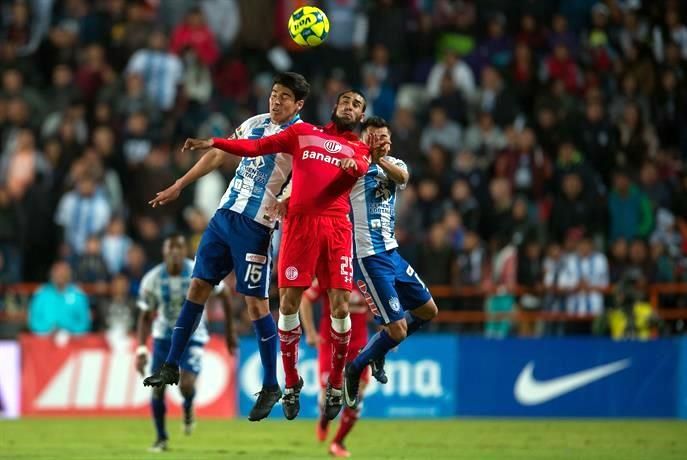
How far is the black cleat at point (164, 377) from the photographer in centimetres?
1336

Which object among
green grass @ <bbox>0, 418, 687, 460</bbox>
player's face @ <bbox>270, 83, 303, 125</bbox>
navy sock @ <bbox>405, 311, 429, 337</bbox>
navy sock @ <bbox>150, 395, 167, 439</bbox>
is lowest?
green grass @ <bbox>0, 418, 687, 460</bbox>

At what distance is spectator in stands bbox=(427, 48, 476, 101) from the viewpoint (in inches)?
1017

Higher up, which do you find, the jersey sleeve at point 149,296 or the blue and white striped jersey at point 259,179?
the blue and white striped jersey at point 259,179

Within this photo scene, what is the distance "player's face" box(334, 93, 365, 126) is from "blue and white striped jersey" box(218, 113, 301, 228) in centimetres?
42

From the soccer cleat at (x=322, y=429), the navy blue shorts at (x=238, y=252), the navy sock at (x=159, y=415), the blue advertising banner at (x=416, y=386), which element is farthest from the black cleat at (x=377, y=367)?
the blue advertising banner at (x=416, y=386)

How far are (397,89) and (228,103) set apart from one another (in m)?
3.19

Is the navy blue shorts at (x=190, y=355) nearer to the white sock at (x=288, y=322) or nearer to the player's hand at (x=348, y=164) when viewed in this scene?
the white sock at (x=288, y=322)

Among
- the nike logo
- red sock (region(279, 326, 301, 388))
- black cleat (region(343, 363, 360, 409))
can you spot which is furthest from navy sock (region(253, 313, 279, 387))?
the nike logo

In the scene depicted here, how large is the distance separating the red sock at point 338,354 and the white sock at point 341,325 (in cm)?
3

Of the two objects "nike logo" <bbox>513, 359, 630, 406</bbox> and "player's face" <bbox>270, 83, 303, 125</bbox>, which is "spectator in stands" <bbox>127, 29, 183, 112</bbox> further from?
"player's face" <bbox>270, 83, 303, 125</bbox>

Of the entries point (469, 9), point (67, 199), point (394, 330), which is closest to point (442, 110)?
point (469, 9)

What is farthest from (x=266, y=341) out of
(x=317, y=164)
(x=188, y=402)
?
(x=188, y=402)

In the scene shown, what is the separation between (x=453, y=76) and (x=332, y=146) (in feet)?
41.1

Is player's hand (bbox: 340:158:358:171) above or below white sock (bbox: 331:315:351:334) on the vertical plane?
above
